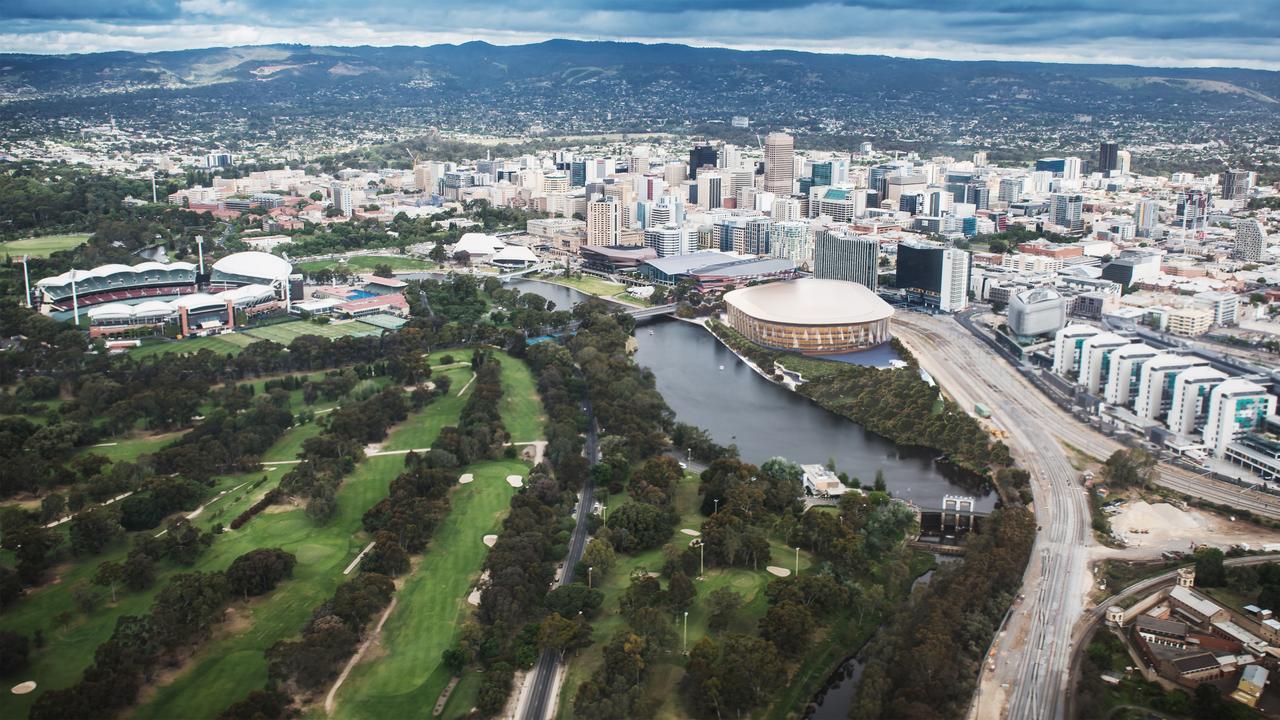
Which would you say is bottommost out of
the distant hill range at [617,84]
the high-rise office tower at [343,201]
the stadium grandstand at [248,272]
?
the stadium grandstand at [248,272]

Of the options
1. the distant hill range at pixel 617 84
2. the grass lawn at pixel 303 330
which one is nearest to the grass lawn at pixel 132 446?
the grass lawn at pixel 303 330

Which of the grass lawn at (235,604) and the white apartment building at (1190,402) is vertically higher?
the white apartment building at (1190,402)

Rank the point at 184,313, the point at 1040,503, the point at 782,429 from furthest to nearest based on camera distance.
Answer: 1. the point at 184,313
2. the point at 782,429
3. the point at 1040,503

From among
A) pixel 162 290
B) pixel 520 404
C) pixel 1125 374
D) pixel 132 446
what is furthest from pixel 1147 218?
pixel 132 446

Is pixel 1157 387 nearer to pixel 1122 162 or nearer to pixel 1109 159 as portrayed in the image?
pixel 1109 159

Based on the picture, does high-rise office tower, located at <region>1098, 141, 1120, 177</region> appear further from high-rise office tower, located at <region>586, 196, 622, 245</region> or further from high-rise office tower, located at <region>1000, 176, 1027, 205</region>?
high-rise office tower, located at <region>586, 196, 622, 245</region>

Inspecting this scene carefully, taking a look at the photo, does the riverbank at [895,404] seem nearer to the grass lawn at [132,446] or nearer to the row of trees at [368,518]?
the row of trees at [368,518]

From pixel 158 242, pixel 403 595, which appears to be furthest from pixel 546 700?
pixel 158 242

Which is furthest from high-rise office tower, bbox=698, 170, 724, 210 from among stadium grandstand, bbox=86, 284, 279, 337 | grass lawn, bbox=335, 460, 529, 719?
grass lawn, bbox=335, 460, 529, 719
